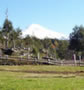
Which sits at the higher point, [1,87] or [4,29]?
[4,29]

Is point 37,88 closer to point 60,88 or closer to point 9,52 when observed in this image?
point 60,88

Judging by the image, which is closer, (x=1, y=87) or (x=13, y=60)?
(x=1, y=87)

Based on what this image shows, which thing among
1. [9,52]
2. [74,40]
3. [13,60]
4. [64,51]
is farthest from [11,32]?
[64,51]

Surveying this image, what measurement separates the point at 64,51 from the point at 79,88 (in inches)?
3779

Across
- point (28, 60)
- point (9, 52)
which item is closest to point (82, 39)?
point (9, 52)

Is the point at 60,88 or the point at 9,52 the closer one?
the point at 60,88

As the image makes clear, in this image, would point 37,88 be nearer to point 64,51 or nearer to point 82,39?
point 82,39

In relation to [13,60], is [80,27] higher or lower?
higher

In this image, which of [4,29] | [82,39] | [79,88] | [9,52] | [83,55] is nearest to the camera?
[79,88]

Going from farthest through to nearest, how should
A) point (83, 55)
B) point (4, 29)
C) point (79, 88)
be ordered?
point (83, 55), point (4, 29), point (79, 88)

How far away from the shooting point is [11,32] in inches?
2640

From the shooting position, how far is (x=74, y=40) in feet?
256

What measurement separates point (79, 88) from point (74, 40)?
224 ft

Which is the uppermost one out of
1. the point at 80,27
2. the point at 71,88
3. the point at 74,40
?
the point at 80,27
